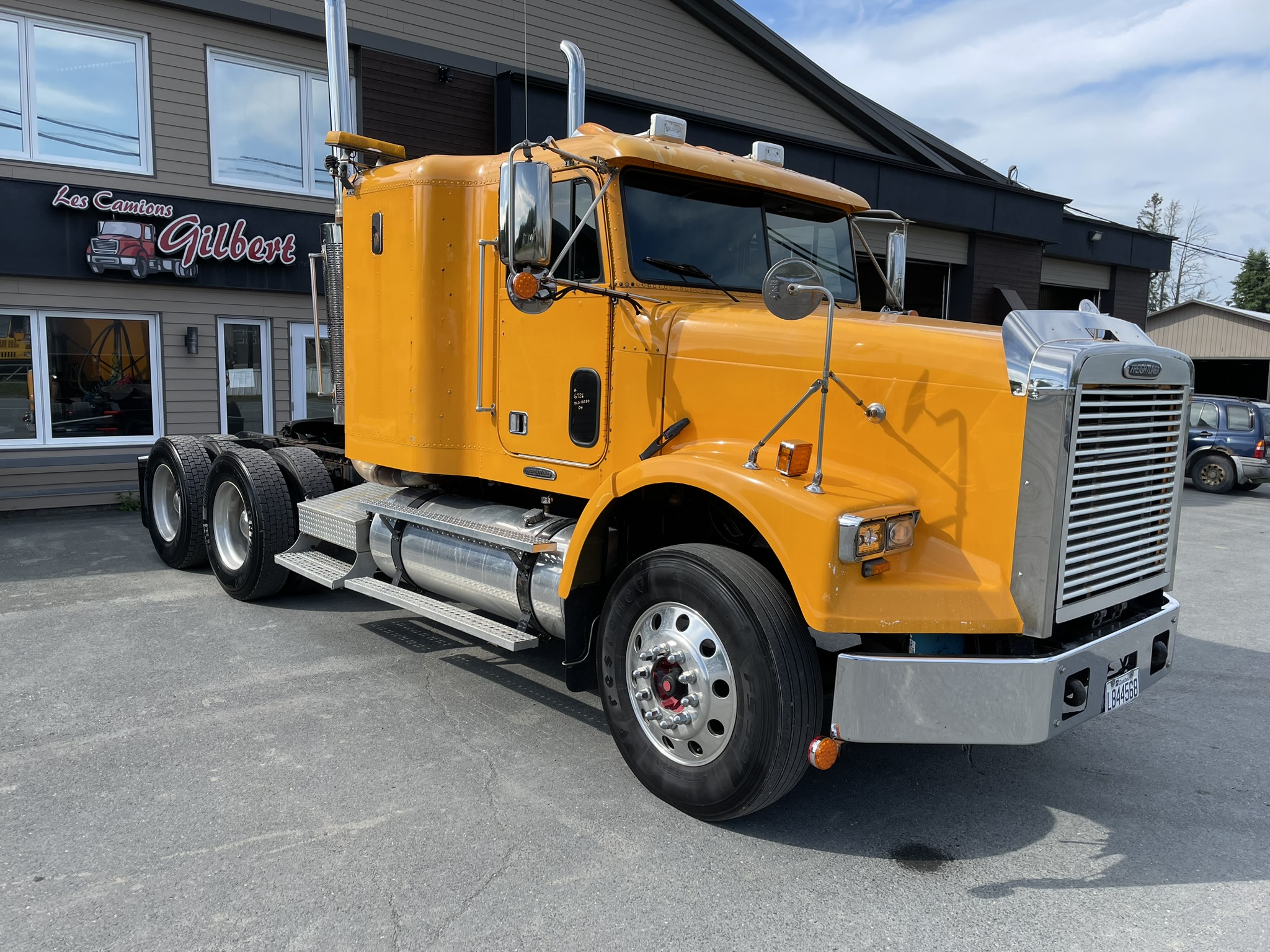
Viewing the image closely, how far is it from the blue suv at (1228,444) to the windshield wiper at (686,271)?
1387 centimetres

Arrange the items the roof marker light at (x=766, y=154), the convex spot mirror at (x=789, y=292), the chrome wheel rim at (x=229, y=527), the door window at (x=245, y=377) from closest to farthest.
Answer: the convex spot mirror at (x=789, y=292), the roof marker light at (x=766, y=154), the chrome wheel rim at (x=229, y=527), the door window at (x=245, y=377)

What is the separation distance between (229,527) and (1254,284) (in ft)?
230

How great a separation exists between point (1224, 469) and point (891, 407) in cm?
1512

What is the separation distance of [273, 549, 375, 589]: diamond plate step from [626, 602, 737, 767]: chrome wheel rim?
105 inches

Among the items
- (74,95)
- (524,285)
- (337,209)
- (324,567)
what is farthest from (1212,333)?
(524,285)

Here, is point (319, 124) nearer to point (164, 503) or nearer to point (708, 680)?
point (164, 503)

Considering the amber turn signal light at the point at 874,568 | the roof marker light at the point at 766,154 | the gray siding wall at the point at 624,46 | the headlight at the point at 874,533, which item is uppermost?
the gray siding wall at the point at 624,46

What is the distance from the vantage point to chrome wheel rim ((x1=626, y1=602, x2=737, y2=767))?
11.6ft

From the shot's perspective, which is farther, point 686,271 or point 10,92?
point 10,92

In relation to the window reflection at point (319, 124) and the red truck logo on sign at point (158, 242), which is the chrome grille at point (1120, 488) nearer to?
the red truck logo on sign at point (158, 242)

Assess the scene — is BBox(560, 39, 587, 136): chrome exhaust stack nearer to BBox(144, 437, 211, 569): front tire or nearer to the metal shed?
BBox(144, 437, 211, 569): front tire

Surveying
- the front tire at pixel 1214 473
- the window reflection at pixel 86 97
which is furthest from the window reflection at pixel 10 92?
the front tire at pixel 1214 473

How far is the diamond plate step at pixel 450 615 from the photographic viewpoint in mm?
4520

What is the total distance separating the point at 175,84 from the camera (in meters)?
10.8
